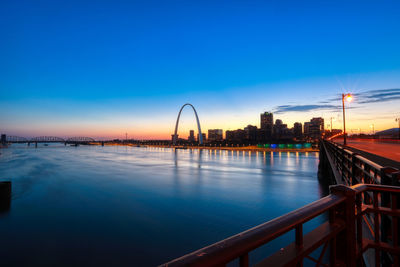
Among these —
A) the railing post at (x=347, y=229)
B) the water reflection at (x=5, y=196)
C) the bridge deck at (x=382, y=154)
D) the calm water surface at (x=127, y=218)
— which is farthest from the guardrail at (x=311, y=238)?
the water reflection at (x=5, y=196)

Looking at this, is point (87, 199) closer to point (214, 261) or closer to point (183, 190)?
point (183, 190)

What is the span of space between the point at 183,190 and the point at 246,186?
9827 mm

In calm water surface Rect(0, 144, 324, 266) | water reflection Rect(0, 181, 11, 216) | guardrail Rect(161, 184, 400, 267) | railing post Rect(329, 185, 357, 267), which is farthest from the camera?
water reflection Rect(0, 181, 11, 216)

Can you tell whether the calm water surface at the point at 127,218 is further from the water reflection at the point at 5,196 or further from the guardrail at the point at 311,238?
the guardrail at the point at 311,238

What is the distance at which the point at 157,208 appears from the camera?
875 inches

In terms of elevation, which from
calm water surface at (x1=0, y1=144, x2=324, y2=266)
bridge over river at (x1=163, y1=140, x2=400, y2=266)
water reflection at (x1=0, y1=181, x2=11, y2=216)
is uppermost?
bridge over river at (x1=163, y1=140, x2=400, y2=266)

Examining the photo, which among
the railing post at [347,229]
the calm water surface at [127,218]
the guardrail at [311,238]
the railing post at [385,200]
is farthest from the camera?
the calm water surface at [127,218]

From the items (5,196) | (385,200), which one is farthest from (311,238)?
(5,196)

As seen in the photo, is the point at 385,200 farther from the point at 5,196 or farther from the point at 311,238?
the point at 5,196

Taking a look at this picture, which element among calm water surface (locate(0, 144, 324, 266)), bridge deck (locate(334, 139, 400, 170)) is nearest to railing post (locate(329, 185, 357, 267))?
bridge deck (locate(334, 139, 400, 170))

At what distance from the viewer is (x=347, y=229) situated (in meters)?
2.48

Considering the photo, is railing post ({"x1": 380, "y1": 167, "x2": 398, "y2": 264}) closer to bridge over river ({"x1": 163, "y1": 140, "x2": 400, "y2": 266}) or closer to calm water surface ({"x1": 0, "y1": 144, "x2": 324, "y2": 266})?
bridge over river ({"x1": 163, "y1": 140, "x2": 400, "y2": 266})

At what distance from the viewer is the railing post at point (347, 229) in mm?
2386

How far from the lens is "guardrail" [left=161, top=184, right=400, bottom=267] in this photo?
1.23 meters
